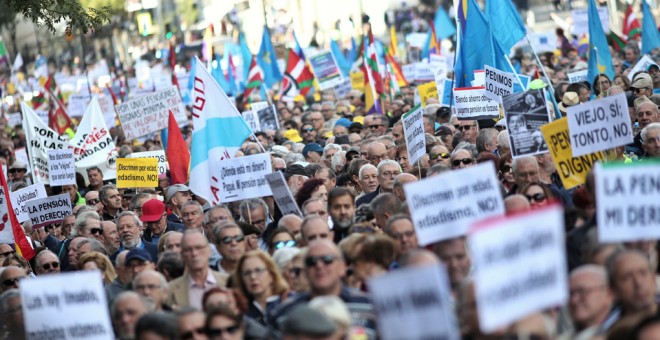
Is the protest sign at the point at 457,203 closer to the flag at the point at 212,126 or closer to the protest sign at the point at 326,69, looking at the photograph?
the flag at the point at 212,126

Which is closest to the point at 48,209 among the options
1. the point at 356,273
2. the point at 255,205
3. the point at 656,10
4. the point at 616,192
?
the point at 255,205

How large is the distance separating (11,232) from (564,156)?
5133mm

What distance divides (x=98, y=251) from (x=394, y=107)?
12.5m

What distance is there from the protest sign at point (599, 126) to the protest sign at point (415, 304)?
5367mm

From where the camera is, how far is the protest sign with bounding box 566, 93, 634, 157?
11133mm

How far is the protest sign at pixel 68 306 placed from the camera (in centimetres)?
759

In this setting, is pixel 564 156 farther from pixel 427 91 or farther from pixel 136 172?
pixel 427 91

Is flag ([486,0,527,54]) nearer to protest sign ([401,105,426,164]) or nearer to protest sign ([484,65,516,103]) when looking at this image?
protest sign ([484,65,516,103])

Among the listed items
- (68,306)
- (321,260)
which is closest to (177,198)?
(68,306)

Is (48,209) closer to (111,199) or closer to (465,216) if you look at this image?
(111,199)

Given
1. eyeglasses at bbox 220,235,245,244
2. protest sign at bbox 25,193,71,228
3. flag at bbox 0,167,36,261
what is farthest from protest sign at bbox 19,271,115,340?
protest sign at bbox 25,193,71,228

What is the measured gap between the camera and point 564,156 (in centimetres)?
1152

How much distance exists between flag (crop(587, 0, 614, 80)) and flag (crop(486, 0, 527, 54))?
1885mm

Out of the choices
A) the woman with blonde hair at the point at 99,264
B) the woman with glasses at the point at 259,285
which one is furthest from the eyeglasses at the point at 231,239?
the woman with blonde hair at the point at 99,264
